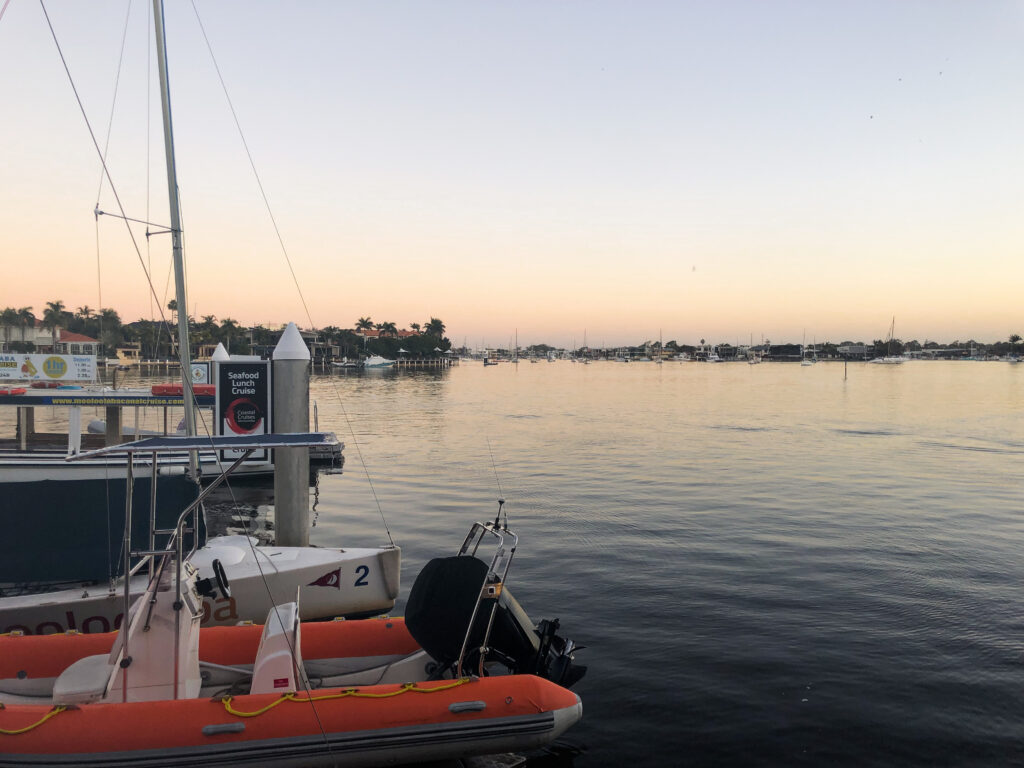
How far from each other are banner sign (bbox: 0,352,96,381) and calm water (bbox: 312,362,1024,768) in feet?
26.7

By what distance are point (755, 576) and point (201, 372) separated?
18.7 m

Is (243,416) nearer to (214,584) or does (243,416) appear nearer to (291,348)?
(291,348)

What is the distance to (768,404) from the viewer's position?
60000mm

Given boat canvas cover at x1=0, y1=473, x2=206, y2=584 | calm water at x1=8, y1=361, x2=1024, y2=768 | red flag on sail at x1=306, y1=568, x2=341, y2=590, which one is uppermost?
boat canvas cover at x1=0, y1=473, x2=206, y2=584

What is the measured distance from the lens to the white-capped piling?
12.5 meters

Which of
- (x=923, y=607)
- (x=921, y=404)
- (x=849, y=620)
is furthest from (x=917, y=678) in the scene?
(x=921, y=404)

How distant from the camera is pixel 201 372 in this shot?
23000mm

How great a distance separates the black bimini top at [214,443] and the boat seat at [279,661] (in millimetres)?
1860

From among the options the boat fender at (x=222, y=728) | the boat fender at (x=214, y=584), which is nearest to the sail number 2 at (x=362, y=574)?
the boat fender at (x=214, y=584)

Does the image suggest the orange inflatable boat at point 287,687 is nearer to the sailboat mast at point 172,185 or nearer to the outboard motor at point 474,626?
the outboard motor at point 474,626

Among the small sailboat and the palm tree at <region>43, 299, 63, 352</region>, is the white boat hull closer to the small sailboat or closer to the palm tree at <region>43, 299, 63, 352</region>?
the small sailboat

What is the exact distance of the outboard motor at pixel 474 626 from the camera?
6934 millimetres

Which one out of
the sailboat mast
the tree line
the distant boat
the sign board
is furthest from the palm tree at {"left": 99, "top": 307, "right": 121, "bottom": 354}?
the sailboat mast

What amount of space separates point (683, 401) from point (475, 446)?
36437 millimetres
